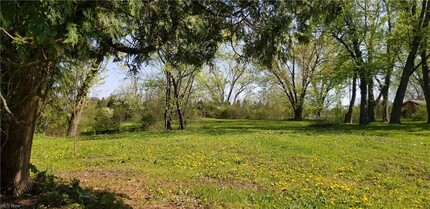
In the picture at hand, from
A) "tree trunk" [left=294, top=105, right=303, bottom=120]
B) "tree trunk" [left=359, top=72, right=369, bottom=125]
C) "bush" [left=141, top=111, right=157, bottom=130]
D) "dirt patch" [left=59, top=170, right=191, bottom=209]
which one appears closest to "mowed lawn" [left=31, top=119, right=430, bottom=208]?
"dirt patch" [left=59, top=170, right=191, bottom=209]

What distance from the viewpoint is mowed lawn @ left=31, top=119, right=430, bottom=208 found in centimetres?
539

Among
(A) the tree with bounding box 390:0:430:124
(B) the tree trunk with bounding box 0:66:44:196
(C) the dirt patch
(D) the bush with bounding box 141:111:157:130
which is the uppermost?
(A) the tree with bounding box 390:0:430:124

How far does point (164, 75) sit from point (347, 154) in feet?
51.4

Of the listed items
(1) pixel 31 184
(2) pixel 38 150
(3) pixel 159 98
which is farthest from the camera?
(3) pixel 159 98

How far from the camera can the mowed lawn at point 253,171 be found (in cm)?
539

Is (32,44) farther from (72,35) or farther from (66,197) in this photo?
(66,197)

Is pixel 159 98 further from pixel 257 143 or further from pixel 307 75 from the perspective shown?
pixel 307 75

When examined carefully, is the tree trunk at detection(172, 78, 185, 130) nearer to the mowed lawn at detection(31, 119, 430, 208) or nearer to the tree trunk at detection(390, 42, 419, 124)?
the mowed lawn at detection(31, 119, 430, 208)

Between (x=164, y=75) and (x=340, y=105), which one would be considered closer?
(x=164, y=75)

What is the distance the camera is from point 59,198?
407 centimetres

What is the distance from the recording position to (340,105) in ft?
104

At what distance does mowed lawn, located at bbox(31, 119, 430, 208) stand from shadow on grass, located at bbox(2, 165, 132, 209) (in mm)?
424

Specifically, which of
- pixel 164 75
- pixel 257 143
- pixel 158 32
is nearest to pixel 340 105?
pixel 164 75

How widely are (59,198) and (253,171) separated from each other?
4313mm
